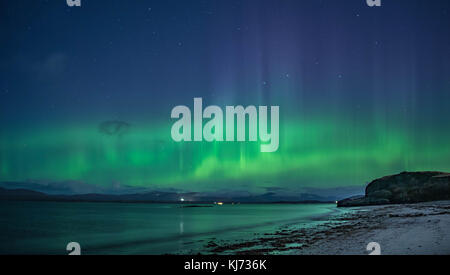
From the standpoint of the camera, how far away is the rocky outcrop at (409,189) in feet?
269

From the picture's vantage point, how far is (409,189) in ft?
294

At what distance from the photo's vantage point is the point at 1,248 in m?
23.4

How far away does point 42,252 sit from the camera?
70.3ft

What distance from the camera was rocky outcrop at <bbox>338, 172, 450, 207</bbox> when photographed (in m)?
82.1

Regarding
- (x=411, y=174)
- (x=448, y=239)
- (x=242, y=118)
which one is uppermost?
Answer: (x=242, y=118)

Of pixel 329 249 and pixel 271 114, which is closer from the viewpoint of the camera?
pixel 329 249
